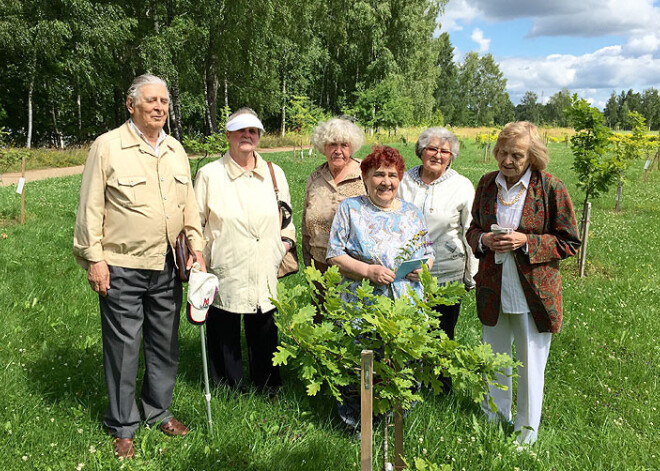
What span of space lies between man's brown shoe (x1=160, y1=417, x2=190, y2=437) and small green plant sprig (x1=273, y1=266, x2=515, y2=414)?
1.52 m

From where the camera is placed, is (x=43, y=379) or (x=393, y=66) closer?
(x=43, y=379)

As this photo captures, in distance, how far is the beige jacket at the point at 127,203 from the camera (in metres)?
2.74

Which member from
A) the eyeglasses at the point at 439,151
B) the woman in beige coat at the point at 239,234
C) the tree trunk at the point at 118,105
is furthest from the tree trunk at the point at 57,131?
the eyeglasses at the point at 439,151

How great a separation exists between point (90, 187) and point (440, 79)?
266 feet

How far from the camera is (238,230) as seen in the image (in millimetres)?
3311

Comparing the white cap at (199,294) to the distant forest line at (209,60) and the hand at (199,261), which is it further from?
the distant forest line at (209,60)

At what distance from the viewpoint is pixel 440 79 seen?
77.5m

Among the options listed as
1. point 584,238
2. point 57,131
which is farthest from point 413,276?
point 57,131

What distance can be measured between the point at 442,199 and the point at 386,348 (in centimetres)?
180

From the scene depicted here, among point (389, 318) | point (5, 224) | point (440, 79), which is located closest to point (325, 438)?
point (389, 318)

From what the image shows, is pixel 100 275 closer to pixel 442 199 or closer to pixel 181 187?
pixel 181 187

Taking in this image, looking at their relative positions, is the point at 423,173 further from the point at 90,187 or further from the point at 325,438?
the point at 90,187

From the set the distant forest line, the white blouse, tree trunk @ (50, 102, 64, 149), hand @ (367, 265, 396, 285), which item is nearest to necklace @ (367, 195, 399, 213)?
hand @ (367, 265, 396, 285)

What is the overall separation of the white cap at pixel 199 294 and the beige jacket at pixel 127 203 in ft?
0.84
